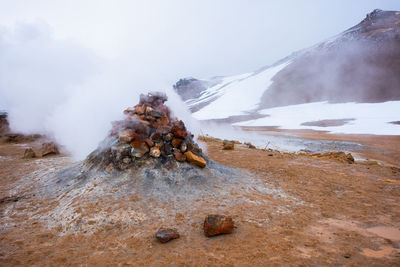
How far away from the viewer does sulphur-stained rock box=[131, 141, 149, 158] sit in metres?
5.36

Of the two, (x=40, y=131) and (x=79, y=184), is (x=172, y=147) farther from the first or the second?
(x=40, y=131)

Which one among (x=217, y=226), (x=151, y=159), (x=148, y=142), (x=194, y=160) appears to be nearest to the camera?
(x=217, y=226)

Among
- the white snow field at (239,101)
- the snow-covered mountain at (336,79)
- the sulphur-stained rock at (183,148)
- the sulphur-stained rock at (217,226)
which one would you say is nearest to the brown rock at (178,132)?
the sulphur-stained rock at (183,148)

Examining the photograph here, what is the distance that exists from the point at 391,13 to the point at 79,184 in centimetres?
8340

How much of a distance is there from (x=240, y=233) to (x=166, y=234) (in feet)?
3.83

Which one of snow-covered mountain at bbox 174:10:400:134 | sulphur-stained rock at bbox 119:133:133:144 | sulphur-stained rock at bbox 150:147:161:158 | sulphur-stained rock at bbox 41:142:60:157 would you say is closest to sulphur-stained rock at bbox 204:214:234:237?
sulphur-stained rock at bbox 150:147:161:158

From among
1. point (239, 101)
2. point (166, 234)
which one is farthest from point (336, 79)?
point (166, 234)

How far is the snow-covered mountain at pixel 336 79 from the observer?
43.3 meters

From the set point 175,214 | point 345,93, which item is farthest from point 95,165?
point 345,93

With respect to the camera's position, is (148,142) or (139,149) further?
(148,142)

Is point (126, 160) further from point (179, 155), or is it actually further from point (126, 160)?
point (179, 155)

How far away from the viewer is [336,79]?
5022 centimetres

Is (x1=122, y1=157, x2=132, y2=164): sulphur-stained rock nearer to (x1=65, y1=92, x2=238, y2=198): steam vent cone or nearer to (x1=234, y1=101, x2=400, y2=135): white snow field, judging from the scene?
(x1=65, y1=92, x2=238, y2=198): steam vent cone

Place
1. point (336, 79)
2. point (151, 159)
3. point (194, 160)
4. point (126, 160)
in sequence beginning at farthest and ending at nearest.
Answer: point (336, 79) < point (194, 160) < point (151, 159) < point (126, 160)
